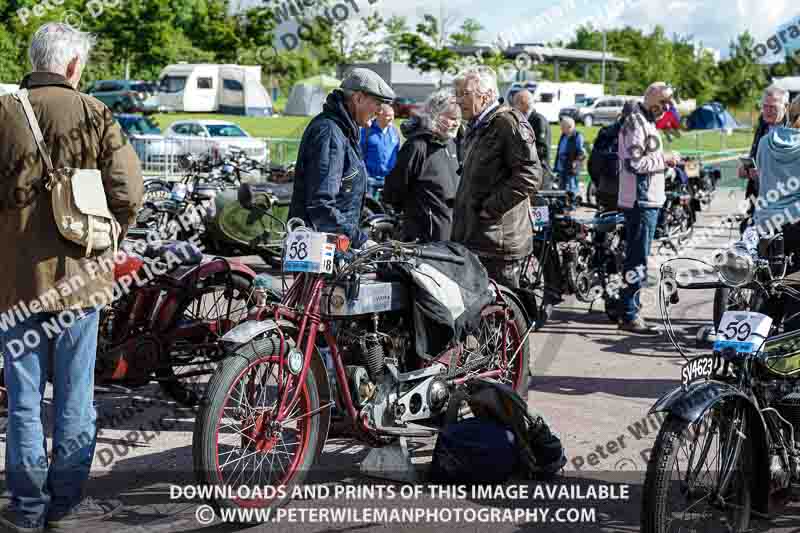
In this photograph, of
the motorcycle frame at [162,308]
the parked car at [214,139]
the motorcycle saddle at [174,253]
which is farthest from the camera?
the parked car at [214,139]

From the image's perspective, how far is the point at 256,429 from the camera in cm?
442

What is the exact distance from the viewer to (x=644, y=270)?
8.60 metres

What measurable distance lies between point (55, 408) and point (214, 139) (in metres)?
19.8

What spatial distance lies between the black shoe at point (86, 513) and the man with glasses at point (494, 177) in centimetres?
271

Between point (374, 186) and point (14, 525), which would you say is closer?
point (14, 525)

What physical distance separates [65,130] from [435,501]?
7.37 feet

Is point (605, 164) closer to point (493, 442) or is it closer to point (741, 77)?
point (493, 442)

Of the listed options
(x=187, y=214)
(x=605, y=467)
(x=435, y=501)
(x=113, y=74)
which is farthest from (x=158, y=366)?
(x=113, y=74)

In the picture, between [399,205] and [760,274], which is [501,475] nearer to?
[760,274]

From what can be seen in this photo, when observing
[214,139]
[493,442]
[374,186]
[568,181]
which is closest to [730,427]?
[493,442]

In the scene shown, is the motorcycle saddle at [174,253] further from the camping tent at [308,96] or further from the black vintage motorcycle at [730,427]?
the camping tent at [308,96]

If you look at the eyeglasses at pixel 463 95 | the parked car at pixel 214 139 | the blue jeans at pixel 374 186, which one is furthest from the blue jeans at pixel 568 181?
the eyeglasses at pixel 463 95

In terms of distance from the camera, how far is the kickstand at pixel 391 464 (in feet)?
16.0

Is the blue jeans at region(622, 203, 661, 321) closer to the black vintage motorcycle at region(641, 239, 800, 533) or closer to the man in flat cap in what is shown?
the man in flat cap
